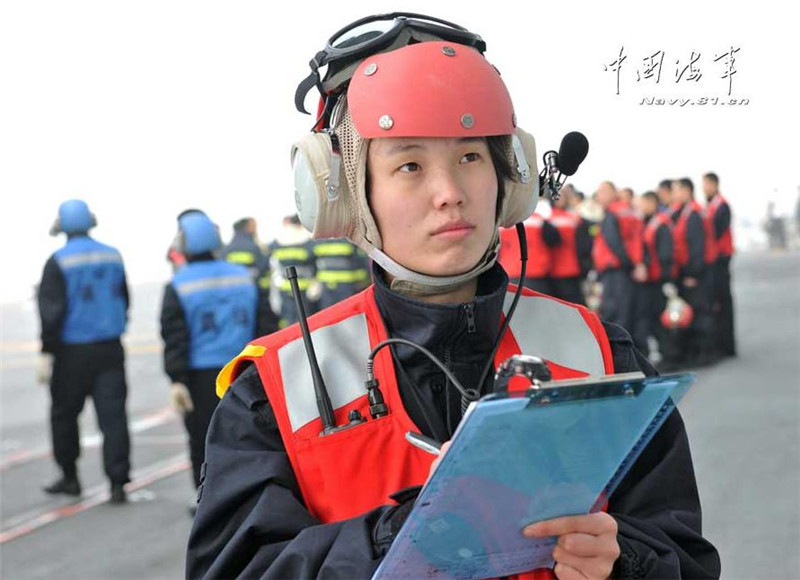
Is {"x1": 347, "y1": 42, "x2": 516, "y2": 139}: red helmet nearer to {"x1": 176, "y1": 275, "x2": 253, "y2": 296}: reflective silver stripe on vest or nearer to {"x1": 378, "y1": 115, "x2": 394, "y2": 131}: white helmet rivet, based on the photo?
{"x1": 378, "y1": 115, "x2": 394, "y2": 131}: white helmet rivet

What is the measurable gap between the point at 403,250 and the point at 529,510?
1.59 ft

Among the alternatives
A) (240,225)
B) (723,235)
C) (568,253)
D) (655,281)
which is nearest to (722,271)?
(723,235)

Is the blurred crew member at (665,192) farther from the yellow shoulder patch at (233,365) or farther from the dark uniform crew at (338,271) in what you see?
the yellow shoulder patch at (233,365)

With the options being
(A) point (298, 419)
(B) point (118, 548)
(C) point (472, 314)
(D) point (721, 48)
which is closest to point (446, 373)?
(C) point (472, 314)

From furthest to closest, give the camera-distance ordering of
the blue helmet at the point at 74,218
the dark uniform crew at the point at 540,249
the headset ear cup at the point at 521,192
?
the dark uniform crew at the point at 540,249 < the blue helmet at the point at 74,218 < the headset ear cup at the point at 521,192

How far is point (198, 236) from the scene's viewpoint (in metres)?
5.99

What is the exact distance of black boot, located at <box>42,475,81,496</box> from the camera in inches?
281

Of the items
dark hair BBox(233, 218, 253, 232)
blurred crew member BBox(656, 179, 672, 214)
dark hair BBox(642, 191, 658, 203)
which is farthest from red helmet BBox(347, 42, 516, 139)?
blurred crew member BBox(656, 179, 672, 214)

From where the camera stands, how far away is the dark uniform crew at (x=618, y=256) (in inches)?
409

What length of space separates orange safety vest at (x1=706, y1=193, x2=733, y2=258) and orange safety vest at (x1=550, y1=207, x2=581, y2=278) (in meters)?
1.82

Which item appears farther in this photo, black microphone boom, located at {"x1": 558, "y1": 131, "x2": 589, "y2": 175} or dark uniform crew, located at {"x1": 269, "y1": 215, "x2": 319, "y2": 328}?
dark uniform crew, located at {"x1": 269, "y1": 215, "x2": 319, "y2": 328}

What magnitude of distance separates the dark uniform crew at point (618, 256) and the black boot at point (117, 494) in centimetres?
512

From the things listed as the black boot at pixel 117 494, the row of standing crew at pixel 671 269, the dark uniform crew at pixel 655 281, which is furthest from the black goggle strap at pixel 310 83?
the dark uniform crew at pixel 655 281

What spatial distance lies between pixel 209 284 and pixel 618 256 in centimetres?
547
